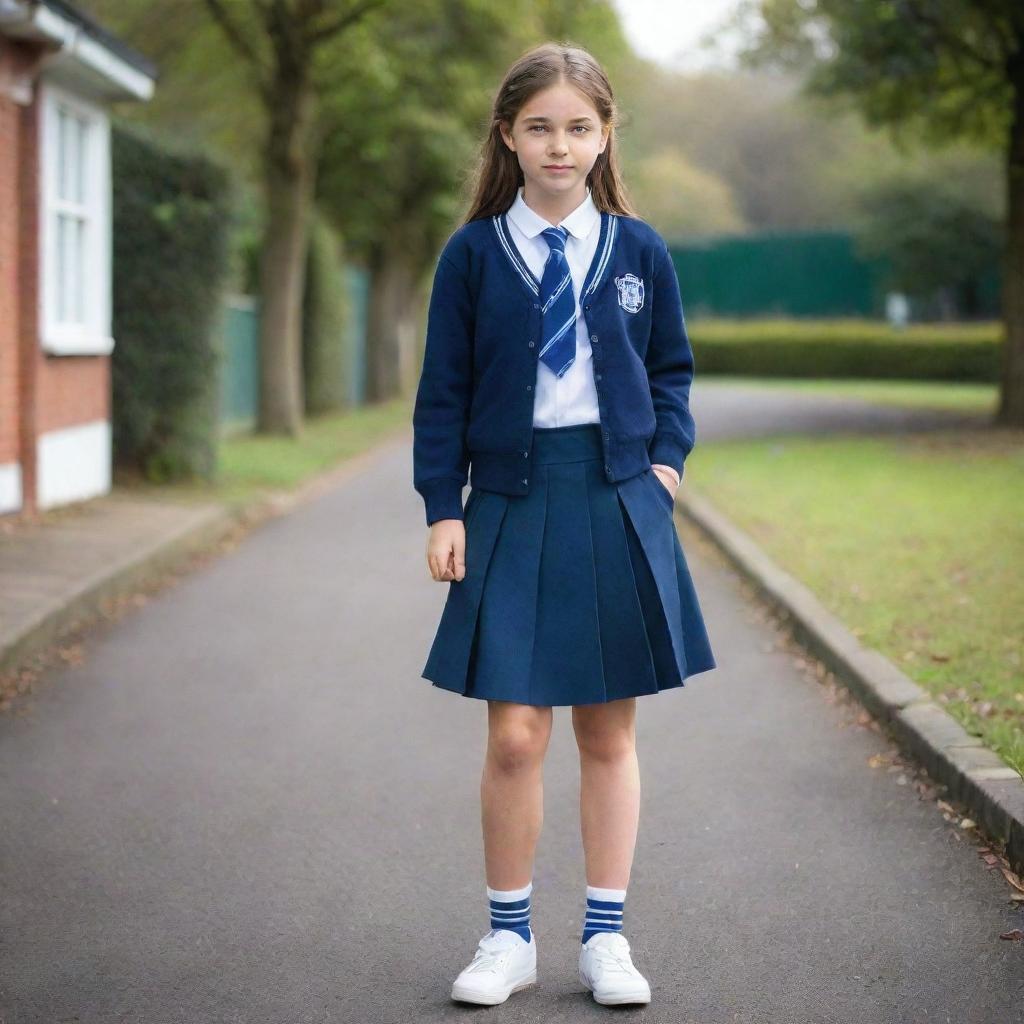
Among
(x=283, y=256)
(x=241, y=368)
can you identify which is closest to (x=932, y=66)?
(x=283, y=256)

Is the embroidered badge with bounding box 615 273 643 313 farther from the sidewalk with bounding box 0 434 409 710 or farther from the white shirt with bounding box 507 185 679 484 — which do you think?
the sidewalk with bounding box 0 434 409 710

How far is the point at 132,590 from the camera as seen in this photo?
8.38 metres

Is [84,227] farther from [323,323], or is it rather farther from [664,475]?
[323,323]

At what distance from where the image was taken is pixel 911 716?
524cm

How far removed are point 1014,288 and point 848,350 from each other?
17991 mm

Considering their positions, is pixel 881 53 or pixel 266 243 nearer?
pixel 881 53

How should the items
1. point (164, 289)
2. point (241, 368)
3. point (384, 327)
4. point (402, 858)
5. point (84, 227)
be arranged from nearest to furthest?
point (402, 858) → point (84, 227) → point (164, 289) → point (241, 368) → point (384, 327)

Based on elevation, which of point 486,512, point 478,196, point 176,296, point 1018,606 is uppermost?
point 176,296

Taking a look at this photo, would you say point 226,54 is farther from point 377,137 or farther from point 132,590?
point 132,590

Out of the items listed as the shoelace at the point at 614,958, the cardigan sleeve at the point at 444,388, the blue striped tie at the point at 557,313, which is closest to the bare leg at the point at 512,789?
the shoelace at the point at 614,958

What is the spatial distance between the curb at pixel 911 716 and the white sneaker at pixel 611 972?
4.30ft

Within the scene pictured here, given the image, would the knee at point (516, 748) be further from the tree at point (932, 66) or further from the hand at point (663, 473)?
the tree at point (932, 66)

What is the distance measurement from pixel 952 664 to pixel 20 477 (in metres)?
6.81

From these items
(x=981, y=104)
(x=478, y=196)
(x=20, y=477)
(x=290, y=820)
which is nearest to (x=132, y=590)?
(x=20, y=477)
